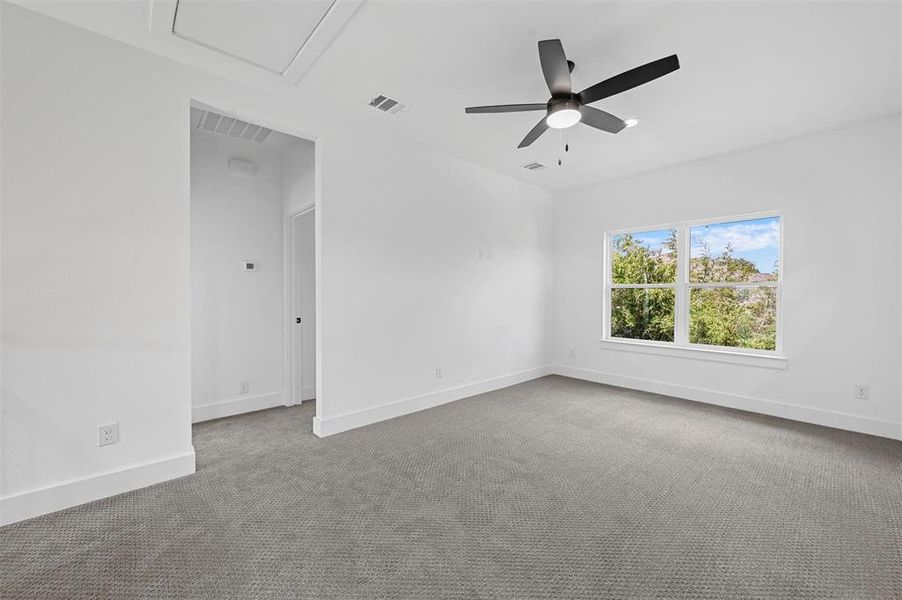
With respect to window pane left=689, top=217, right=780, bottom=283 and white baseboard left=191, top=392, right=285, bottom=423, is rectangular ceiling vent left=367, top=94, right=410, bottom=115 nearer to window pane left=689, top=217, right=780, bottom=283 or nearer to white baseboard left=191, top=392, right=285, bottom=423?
white baseboard left=191, top=392, right=285, bottom=423

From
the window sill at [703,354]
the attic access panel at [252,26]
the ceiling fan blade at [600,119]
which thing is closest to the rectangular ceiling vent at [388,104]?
the attic access panel at [252,26]

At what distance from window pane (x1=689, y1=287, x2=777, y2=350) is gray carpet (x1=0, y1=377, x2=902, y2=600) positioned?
116 centimetres

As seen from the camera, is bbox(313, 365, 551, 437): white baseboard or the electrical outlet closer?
the electrical outlet

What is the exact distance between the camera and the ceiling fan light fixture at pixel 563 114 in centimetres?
243

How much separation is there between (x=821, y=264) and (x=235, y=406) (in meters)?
5.90

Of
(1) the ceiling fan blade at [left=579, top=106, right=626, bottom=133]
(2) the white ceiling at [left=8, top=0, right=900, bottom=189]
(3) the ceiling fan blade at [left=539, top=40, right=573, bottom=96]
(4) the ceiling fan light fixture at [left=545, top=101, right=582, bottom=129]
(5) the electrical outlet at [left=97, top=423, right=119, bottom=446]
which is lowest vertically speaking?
(5) the electrical outlet at [left=97, top=423, right=119, bottom=446]

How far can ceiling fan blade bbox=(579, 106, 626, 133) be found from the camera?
2.54 metres

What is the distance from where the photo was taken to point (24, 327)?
6.87ft

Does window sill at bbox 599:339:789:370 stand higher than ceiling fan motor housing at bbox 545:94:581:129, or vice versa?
ceiling fan motor housing at bbox 545:94:581:129

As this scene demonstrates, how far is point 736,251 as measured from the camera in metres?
4.31

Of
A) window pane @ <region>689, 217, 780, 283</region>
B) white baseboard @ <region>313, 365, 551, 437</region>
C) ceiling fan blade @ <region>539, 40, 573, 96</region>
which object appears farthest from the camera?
window pane @ <region>689, 217, 780, 283</region>

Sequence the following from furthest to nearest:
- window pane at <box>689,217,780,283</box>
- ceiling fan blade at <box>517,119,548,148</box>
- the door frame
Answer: the door frame < window pane at <box>689,217,780,283</box> < ceiling fan blade at <box>517,119,548,148</box>

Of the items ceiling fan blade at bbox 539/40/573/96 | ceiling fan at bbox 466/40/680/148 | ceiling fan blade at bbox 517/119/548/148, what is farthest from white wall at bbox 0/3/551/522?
ceiling fan blade at bbox 539/40/573/96

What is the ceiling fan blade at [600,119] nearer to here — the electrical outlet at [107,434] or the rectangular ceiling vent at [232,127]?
the rectangular ceiling vent at [232,127]
